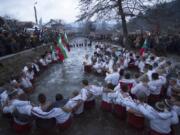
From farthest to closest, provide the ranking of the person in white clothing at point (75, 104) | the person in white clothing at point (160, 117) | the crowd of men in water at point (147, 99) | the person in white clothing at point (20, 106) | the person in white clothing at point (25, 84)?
the person in white clothing at point (25, 84), the person in white clothing at point (75, 104), the person in white clothing at point (20, 106), the crowd of men in water at point (147, 99), the person in white clothing at point (160, 117)

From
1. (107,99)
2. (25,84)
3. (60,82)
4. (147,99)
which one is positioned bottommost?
(60,82)

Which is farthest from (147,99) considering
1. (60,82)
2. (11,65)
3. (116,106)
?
(11,65)

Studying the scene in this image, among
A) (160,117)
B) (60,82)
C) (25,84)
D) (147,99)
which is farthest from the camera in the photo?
(60,82)

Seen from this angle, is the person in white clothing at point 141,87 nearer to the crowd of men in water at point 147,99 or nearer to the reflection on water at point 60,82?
the crowd of men in water at point 147,99

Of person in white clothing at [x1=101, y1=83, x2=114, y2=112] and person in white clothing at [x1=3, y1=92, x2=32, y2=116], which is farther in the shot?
person in white clothing at [x1=101, y1=83, x2=114, y2=112]

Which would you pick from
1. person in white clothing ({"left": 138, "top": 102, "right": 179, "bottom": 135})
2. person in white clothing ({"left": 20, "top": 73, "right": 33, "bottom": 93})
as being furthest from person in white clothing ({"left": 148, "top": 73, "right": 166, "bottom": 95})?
person in white clothing ({"left": 20, "top": 73, "right": 33, "bottom": 93})

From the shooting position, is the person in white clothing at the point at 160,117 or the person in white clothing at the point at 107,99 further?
the person in white clothing at the point at 107,99

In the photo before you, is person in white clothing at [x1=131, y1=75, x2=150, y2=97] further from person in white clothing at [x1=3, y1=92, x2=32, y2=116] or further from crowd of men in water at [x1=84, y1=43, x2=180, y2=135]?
person in white clothing at [x1=3, y1=92, x2=32, y2=116]

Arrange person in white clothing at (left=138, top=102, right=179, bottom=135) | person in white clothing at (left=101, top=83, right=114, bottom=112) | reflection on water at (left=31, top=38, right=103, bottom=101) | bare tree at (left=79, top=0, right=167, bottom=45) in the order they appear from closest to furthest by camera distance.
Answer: person in white clothing at (left=138, top=102, right=179, bottom=135) → person in white clothing at (left=101, top=83, right=114, bottom=112) → reflection on water at (left=31, top=38, right=103, bottom=101) → bare tree at (left=79, top=0, right=167, bottom=45)

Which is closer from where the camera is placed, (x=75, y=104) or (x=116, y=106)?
(x=75, y=104)

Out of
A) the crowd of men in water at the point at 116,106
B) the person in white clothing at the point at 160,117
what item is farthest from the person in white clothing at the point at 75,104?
the person in white clothing at the point at 160,117

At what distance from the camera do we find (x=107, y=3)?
2141 centimetres

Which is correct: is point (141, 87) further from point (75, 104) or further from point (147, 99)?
point (75, 104)

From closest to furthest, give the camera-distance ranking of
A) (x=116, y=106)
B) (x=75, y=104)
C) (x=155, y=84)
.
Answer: (x=75, y=104)
(x=116, y=106)
(x=155, y=84)
